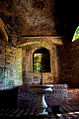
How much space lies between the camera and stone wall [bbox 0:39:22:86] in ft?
20.2

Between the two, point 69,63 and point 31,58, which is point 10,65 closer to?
point 31,58

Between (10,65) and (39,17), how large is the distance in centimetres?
306

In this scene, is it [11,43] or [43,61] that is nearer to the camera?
[11,43]

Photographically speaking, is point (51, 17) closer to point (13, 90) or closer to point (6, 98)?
point (13, 90)

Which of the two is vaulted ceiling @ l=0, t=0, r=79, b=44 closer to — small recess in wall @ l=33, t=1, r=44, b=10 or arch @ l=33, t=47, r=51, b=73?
small recess in wall @ l=33, t=1, r=44, b=10

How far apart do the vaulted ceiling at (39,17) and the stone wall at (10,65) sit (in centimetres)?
78

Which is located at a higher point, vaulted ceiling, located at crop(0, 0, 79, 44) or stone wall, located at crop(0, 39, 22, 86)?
vaulted ceiling, located at crop(0, 0, 79, 44)

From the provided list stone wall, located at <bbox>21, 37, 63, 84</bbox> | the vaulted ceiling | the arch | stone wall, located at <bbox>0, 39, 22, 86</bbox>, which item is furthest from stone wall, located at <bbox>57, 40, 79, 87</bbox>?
stone wall, located at <bbox>0, 39, 22, 86</bbox>

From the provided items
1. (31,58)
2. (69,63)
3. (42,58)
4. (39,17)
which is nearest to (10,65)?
(31,58)

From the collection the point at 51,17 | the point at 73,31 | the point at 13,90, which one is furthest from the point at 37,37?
the point at 13,90

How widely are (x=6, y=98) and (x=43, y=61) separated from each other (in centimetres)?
433

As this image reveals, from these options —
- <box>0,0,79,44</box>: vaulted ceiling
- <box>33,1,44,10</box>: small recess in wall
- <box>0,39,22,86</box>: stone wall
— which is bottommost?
<box>0,39,22,86</box>: stone wall

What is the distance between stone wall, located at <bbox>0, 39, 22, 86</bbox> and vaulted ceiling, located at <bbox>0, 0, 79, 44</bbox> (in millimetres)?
775

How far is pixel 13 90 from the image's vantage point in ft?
18.1
